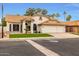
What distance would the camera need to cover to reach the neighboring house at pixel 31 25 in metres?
53.1

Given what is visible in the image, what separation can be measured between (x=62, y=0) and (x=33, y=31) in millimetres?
27175

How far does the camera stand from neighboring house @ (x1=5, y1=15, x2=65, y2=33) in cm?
5312

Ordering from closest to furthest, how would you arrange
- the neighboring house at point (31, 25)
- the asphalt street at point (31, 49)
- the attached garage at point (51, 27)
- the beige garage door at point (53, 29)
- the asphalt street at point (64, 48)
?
the asphalt street at point (31, 49), the asphalt street at point (64, 48), the neighboring house at point (31, 25), the attached garage at point (51, 27), the beige garage door at point (53, 29)

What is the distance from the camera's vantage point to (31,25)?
174ft

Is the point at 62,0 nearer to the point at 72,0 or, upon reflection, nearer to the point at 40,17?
the point at 72,0

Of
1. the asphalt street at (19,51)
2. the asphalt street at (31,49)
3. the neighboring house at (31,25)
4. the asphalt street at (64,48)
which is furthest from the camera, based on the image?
the neighboring house at (31,25)

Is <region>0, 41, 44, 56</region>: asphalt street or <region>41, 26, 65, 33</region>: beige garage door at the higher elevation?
<region>0, 41, 44, 56</region>: asphalt street

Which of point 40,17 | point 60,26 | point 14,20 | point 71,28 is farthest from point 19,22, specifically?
point 71,28

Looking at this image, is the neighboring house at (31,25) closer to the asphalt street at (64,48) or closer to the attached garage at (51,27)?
the attached garage at (51,27)

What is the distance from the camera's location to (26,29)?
53125 mm

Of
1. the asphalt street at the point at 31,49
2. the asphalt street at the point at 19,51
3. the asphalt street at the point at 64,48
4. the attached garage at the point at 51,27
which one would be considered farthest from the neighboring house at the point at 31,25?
the asphalt street at the point at 19,51

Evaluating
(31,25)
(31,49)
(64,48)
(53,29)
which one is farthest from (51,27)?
(31,49)

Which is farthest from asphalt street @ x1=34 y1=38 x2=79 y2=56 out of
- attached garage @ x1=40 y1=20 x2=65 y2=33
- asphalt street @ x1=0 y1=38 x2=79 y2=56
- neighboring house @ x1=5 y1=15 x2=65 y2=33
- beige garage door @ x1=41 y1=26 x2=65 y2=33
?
beige garage door @ x1=41 y1=26 x2=65 y2=33

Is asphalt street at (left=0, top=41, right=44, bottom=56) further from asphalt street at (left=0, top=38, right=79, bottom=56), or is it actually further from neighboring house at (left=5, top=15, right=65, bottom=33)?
neighboring house at (left=5, top=15, right=65, bottom=33)
